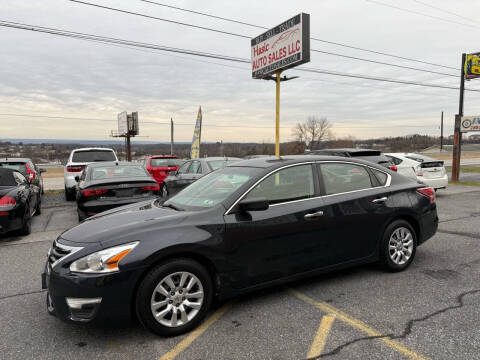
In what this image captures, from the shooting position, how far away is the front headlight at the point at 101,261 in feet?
9.17

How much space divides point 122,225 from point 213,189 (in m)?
1.12

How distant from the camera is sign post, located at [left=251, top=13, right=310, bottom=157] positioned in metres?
10.6

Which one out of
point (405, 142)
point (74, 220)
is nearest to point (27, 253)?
point (74, 220)

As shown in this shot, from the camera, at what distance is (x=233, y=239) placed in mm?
3275

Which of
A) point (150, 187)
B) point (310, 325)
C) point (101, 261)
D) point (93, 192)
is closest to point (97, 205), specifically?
point (93, 192)

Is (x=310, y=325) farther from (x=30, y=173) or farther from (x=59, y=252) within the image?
(x=30, y=173)

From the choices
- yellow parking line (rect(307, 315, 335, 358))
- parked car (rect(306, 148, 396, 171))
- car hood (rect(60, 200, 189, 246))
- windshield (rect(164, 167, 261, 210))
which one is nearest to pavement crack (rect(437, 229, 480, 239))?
parked car (rect(306, 148, 396, 171))

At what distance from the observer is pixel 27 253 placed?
5.64m

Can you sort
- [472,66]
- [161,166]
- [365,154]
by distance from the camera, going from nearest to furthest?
[365,154], [161,166], [472,66]

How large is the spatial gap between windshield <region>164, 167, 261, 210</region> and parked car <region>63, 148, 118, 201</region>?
8069 millimetres

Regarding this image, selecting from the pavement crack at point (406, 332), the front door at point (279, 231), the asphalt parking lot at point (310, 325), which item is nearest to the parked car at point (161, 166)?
the asphalt parking lot at point (310, 325)

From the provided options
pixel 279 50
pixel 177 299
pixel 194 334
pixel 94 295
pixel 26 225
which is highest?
pixel 279 50

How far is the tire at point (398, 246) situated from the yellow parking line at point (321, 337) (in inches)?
54.8

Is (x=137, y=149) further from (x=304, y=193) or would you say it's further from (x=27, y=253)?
(x=304, y=193)
